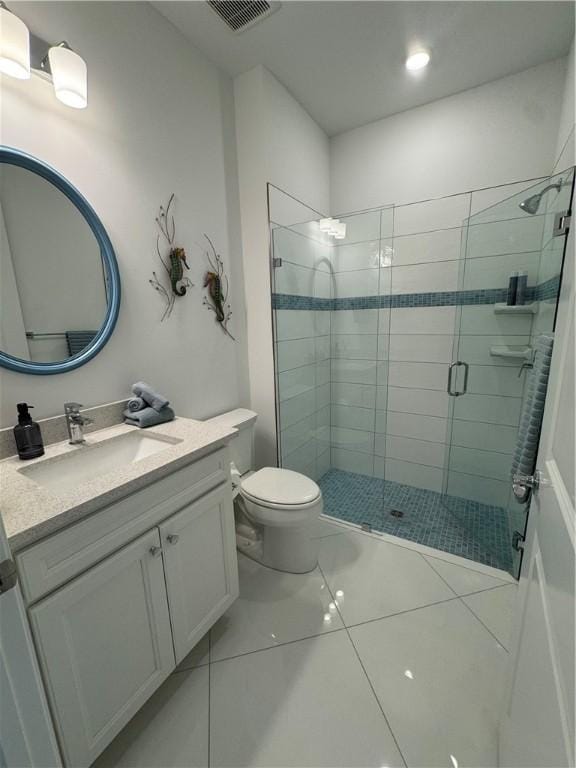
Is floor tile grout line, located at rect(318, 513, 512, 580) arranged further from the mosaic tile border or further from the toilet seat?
the mosaic tile border

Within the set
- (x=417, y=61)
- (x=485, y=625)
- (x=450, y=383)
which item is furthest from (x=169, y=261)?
(x=485, y=625)

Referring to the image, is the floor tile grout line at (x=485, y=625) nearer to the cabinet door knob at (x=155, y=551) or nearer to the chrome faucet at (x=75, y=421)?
the cabinet door knob at (x=155, y=551)

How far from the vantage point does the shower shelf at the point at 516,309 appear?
1.93m

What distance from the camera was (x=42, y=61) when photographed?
1.14 m

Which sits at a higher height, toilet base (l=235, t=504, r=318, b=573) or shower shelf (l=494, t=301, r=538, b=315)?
shower shelf (l=494, t=301, r=538, b=315)

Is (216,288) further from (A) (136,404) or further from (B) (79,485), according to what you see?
(B) (79,485)

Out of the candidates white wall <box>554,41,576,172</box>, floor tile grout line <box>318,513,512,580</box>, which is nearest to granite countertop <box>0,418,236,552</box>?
floor tile grout line <box>318,513,512,580</box>

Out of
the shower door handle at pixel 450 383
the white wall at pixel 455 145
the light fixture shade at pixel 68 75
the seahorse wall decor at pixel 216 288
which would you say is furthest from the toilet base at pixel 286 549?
the white wall at pixel 455 145

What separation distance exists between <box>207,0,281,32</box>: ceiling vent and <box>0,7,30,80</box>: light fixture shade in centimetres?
88

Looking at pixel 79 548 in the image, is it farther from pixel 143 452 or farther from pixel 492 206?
pixel 492 206

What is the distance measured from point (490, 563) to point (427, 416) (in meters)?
1.01

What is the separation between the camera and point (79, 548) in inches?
34.1

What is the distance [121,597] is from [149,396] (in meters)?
0.78

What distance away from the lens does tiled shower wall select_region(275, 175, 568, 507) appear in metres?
2.11
